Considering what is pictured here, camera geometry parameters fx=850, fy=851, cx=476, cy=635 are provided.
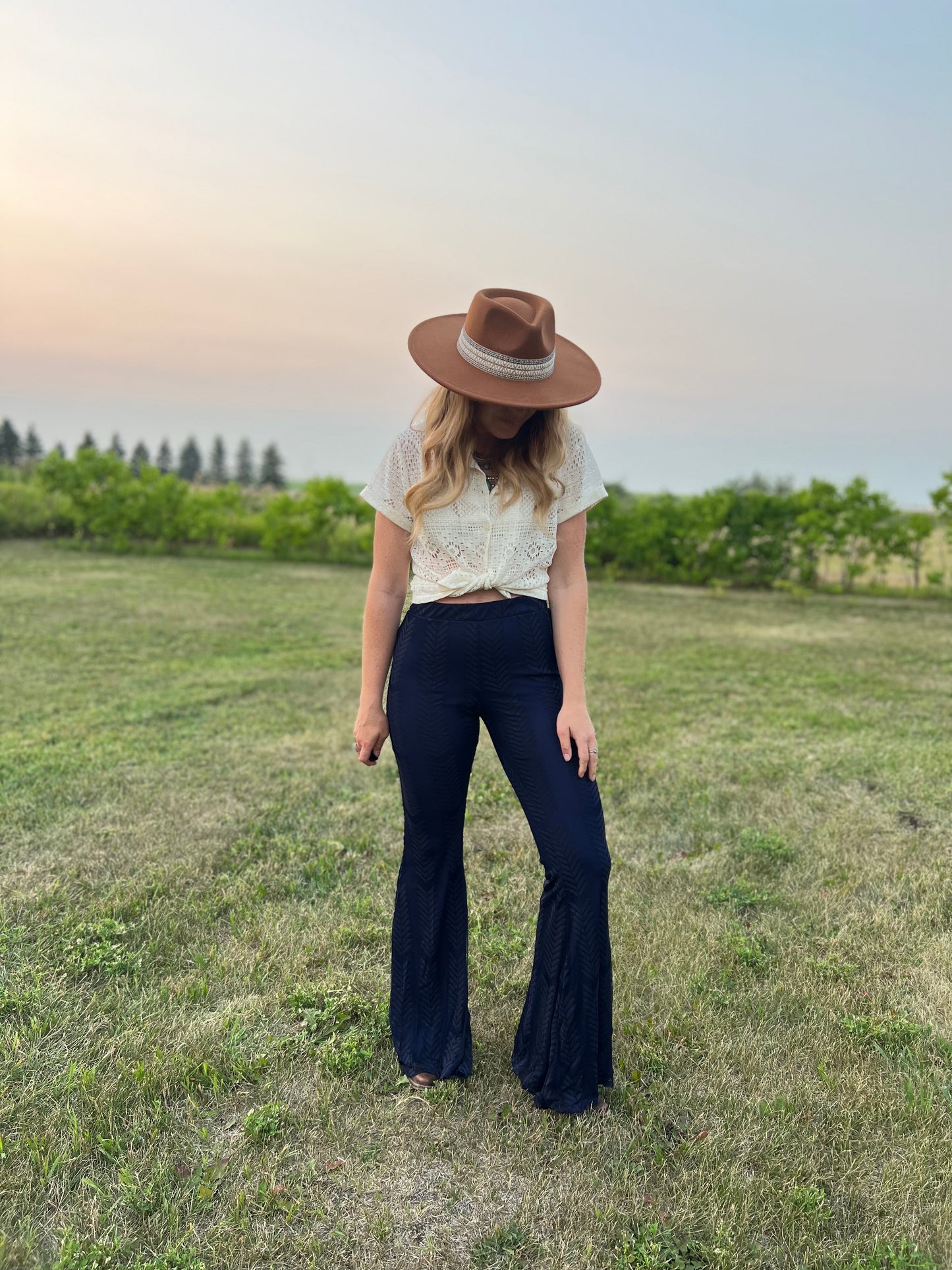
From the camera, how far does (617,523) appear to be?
17.6 meters

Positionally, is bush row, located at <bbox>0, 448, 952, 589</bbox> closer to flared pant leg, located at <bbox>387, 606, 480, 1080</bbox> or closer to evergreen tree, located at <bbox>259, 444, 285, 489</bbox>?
flared pant leg, located at <bbox>387, 606, 480, 1080</bbox>

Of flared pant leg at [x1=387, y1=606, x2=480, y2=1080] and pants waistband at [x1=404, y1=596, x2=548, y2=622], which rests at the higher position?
pants waistband at [x1=404, y1=596, x2=548, y2=622]

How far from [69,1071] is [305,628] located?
8546mm

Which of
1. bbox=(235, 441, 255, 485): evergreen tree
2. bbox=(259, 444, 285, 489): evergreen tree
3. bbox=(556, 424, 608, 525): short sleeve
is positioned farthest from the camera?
bbox=(235, 441, 255, 485): evergreen tree

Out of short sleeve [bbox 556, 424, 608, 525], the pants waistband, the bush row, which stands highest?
the bush row

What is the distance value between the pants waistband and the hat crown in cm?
61

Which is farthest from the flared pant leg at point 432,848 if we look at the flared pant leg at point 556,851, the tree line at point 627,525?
the tree line at point 627,525

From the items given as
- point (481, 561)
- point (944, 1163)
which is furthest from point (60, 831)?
point (944, 1163)

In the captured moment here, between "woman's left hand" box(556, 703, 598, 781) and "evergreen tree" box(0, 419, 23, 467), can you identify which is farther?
"evergreen tree" box(0, 419, 23, 467)

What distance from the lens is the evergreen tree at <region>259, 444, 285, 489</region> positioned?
58719 millimetres

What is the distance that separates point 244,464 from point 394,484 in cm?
6634

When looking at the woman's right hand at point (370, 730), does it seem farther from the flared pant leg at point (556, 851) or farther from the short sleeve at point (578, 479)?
the short sleeve at point (578, 479)

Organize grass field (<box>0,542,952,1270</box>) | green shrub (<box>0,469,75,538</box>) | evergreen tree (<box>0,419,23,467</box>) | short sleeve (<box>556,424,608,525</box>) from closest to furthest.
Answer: grass field (<box>0,542,952,1270</box>)
short sleeve (<box>556,424,608,525</box>)
green shrub (<box>0,469,75,538</box>)
evergreen tree (<box>0,419,23,467</box>)

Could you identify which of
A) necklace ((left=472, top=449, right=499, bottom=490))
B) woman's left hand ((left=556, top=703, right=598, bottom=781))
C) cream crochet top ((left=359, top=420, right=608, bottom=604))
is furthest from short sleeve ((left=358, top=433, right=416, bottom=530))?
woman's left hand ((left=556, top=703, right=598, bottom=781))
